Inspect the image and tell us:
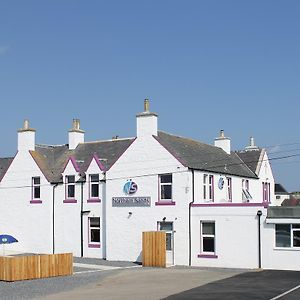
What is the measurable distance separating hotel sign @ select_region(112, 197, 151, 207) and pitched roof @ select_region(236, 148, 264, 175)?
1497 cm

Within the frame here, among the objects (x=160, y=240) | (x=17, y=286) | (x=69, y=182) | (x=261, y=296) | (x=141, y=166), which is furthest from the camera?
(x=69, y=182)

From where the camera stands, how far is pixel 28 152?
42.0 metres

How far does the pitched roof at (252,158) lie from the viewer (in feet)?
159

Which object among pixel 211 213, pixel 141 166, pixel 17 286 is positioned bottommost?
pixel 17 286

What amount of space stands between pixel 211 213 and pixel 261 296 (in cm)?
1236

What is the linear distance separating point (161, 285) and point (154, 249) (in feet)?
28.1

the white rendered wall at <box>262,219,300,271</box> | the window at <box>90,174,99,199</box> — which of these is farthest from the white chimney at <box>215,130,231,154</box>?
the white rendered wall at <box>262,219,300,271</box>

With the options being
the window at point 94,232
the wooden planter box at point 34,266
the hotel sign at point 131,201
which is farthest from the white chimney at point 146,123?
the wooden planter box at point 34,266

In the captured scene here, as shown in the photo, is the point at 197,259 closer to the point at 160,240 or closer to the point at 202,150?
the point at 160,240

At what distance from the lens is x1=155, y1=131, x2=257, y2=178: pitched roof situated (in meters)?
35.9

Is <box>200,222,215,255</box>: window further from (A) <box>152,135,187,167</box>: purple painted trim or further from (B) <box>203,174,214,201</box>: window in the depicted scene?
(A) <box>152,135,187,167</box>: purple painted trim

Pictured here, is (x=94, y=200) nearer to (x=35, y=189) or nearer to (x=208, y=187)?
(x=35, y=189)

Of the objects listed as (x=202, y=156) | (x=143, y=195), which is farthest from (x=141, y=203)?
(x=202, y=156)

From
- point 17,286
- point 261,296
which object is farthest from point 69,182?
point 261,296
